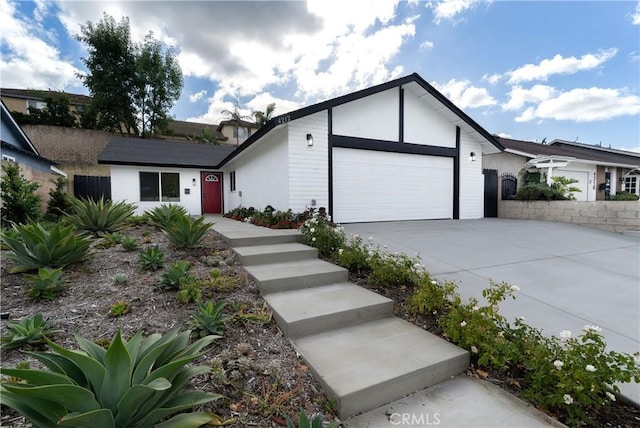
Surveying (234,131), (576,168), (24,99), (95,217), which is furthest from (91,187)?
(576,168)

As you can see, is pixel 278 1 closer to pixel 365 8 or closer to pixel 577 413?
pixel 365 8

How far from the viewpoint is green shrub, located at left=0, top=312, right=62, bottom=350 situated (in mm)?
2070

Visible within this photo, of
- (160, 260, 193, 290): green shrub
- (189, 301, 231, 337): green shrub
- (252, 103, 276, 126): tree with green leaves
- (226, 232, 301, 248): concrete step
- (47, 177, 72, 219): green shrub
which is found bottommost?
(189, 301, 231, 337): green shrub

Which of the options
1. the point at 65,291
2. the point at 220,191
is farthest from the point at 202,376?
the point at 220,191

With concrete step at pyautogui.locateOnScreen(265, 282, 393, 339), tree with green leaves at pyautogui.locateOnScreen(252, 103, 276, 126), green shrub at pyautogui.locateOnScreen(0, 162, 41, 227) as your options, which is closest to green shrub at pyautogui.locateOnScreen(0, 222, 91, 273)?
concrete step at pyautogui.locateOnScreen(265, 282, 393, 339)

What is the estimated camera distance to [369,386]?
6.29 feet

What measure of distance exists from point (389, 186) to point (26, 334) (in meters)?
7.94

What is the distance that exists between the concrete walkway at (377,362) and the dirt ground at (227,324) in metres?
0.17

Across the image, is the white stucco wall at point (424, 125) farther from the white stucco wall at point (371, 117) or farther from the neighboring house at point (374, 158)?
the white stucco wall at point (371, 117)

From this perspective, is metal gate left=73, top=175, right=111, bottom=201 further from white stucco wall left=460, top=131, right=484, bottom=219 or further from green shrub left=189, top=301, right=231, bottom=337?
white stucco wall left=460, top=131, right=484, bottom=219

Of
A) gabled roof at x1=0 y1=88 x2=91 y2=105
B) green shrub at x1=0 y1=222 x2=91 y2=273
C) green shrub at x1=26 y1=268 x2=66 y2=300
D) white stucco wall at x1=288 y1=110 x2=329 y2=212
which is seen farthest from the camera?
gabled roof at x1=0 y1=88 x2=91 y2=105

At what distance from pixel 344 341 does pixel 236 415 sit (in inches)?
43.9

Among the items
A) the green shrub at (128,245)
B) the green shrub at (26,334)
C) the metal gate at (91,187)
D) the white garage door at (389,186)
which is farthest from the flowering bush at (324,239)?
the metal gate at (91,187)

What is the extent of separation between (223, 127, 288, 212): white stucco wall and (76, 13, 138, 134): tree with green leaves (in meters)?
16.4
